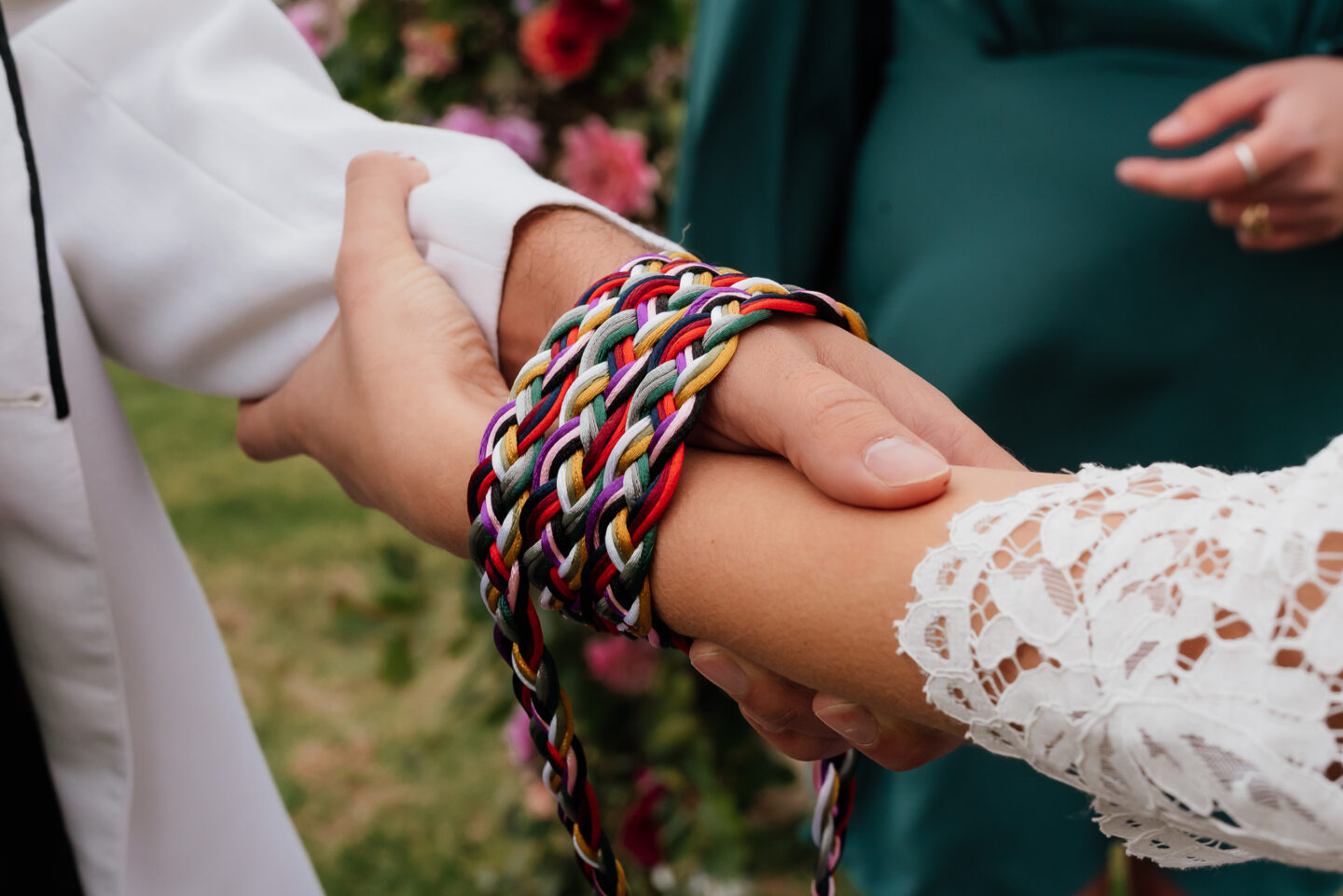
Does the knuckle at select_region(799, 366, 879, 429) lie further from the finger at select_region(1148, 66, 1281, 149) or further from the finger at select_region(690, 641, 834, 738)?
the finger at select_region(1148, 66, 1281, 149)

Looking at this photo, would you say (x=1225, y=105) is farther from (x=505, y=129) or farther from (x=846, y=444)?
(x=505, y=129)

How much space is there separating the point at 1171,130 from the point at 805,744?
0.88m

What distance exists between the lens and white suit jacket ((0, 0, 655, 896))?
1064 millimetres

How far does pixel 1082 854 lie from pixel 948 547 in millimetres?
1342

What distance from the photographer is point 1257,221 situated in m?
1.28

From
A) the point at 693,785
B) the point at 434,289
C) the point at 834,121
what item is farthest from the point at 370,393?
the point at 693,785

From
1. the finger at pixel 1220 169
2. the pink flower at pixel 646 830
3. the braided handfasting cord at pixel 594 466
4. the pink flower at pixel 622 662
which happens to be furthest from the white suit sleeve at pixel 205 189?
the pink flower at pixel 646 830

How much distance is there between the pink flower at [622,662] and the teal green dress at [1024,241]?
550 millimetres

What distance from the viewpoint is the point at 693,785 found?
84.2 inches

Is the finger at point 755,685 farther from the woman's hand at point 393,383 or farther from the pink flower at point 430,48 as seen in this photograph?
the pink flower at point 430,48

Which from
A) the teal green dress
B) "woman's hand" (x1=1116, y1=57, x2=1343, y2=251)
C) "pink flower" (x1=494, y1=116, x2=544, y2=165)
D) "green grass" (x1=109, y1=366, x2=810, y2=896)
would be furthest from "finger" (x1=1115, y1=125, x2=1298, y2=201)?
"green grass" (x1=109, y1=366, x2=810, y2=896)

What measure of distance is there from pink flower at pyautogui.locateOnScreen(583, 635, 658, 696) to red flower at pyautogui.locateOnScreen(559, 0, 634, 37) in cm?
114

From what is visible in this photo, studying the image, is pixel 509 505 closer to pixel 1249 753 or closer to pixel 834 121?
pixel 1249 753

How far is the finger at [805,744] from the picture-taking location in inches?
34.5
